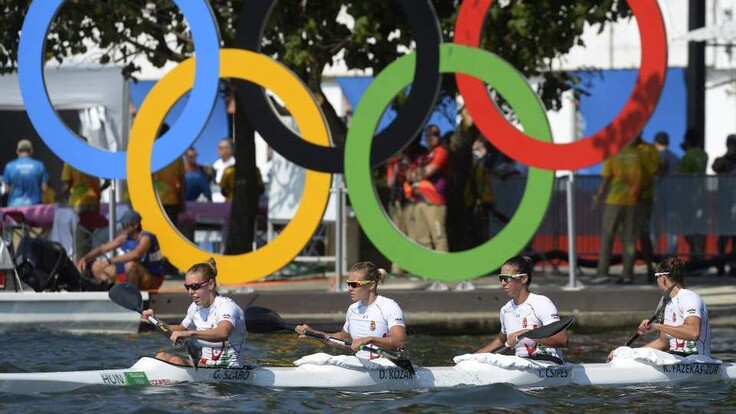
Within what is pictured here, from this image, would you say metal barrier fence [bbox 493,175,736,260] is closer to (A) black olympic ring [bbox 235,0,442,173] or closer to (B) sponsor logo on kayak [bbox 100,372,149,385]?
(A) black olympic ring [bbox 235,0,442,173]

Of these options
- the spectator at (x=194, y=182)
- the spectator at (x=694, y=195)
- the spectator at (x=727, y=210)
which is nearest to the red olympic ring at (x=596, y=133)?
the spectator at (x=694, y=195)

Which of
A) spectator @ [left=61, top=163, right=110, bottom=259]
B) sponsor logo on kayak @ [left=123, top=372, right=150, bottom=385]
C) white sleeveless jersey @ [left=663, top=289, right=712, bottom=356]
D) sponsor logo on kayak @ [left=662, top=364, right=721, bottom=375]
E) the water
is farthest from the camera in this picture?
spectator @ [left=61, top=163, right=110, bottom=259]

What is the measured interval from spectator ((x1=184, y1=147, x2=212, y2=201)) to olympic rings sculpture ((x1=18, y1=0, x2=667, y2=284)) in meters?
4.28

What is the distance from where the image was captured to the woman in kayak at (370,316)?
13680mm

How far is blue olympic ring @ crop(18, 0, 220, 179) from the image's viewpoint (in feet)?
63.3

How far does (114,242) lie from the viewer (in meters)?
18.8

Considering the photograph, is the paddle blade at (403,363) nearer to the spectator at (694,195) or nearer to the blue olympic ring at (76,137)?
the blue olympic ring at (76,137)

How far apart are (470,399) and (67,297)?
6.13m

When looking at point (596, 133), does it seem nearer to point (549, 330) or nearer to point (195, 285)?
point (549, 330)

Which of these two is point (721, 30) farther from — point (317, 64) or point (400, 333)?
point (400, 333)

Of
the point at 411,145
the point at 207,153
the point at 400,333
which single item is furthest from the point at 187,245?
the point at 207,153

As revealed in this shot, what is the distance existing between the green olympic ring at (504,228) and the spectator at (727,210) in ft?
9.90

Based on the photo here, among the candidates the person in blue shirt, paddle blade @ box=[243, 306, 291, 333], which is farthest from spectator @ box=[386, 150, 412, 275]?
paddle blade @ box=[243, 306, 291, 333]

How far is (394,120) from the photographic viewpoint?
62.7 feet
